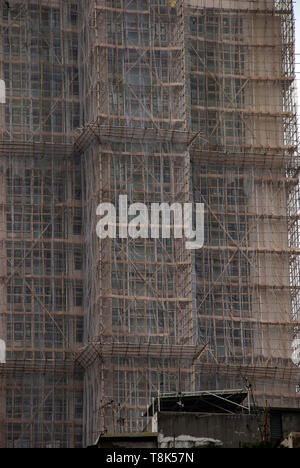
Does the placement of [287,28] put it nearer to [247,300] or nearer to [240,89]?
[240,89]

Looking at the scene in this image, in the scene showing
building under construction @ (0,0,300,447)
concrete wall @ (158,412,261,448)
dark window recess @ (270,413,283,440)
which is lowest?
concrete wall @ (158,412,261,448)

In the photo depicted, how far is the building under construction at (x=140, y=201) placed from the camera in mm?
68625

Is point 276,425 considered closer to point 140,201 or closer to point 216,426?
point 216,426

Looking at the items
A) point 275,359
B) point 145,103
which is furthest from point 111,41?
Answer: point 275,359

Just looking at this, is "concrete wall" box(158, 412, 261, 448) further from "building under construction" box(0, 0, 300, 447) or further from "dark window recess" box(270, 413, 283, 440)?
"building under construction" box(0, 0, 300, 447)

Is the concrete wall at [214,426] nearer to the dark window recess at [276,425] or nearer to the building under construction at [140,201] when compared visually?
the dark window recess at [276,425]

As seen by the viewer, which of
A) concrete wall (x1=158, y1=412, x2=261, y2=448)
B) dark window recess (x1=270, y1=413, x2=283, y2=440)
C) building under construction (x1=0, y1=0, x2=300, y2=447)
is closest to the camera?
concrete wall (x1=158, y1=412, x2=261, y2=448)

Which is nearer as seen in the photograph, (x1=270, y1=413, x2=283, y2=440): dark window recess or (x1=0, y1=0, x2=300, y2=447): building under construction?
(x1=270, y1=413, x2=283, y2=440): dark window recess

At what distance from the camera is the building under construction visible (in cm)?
6862

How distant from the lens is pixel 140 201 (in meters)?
70.4

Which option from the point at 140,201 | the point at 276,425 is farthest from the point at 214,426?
the point at 140,201

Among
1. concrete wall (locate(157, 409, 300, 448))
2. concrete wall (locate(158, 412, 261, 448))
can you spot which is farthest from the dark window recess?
concrete wall (locate(158, 412, 261, 448))

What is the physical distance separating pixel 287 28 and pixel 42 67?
12.8 metres

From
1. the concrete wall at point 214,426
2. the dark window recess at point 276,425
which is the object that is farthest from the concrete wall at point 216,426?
the dark window recess at point 276,425
